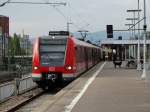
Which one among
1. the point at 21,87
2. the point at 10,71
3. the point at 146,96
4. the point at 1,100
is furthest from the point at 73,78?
the point at 10,71

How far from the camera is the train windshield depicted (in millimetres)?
28906

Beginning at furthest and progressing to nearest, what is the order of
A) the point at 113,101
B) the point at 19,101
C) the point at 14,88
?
1. the point at 14,88
2. the point at 19,101
3. the point at 113,101

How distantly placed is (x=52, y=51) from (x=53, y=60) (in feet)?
2.04

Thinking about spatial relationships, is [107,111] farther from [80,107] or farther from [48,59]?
[48,59]

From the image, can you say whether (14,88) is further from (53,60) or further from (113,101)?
A: (113,101)

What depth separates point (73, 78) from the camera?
29312 millimetres

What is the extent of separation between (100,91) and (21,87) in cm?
618

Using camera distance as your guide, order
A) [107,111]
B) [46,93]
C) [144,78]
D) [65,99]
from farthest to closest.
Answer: [144,78] < [46,93] < [65,99] < [107,111]

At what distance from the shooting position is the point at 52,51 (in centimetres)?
2936

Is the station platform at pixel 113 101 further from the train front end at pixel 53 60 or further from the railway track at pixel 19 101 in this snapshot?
the train front end at pixel 53 60

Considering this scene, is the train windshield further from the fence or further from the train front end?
the fence

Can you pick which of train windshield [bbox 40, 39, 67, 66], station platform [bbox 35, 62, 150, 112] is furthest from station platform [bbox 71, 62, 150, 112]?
train windshield [bbox 40, 39, 67, 66]

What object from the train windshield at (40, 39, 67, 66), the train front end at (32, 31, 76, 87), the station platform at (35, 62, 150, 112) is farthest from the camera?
the train windshield at (40, 39, 67, 66)

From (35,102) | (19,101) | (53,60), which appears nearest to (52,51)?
(53,60)
